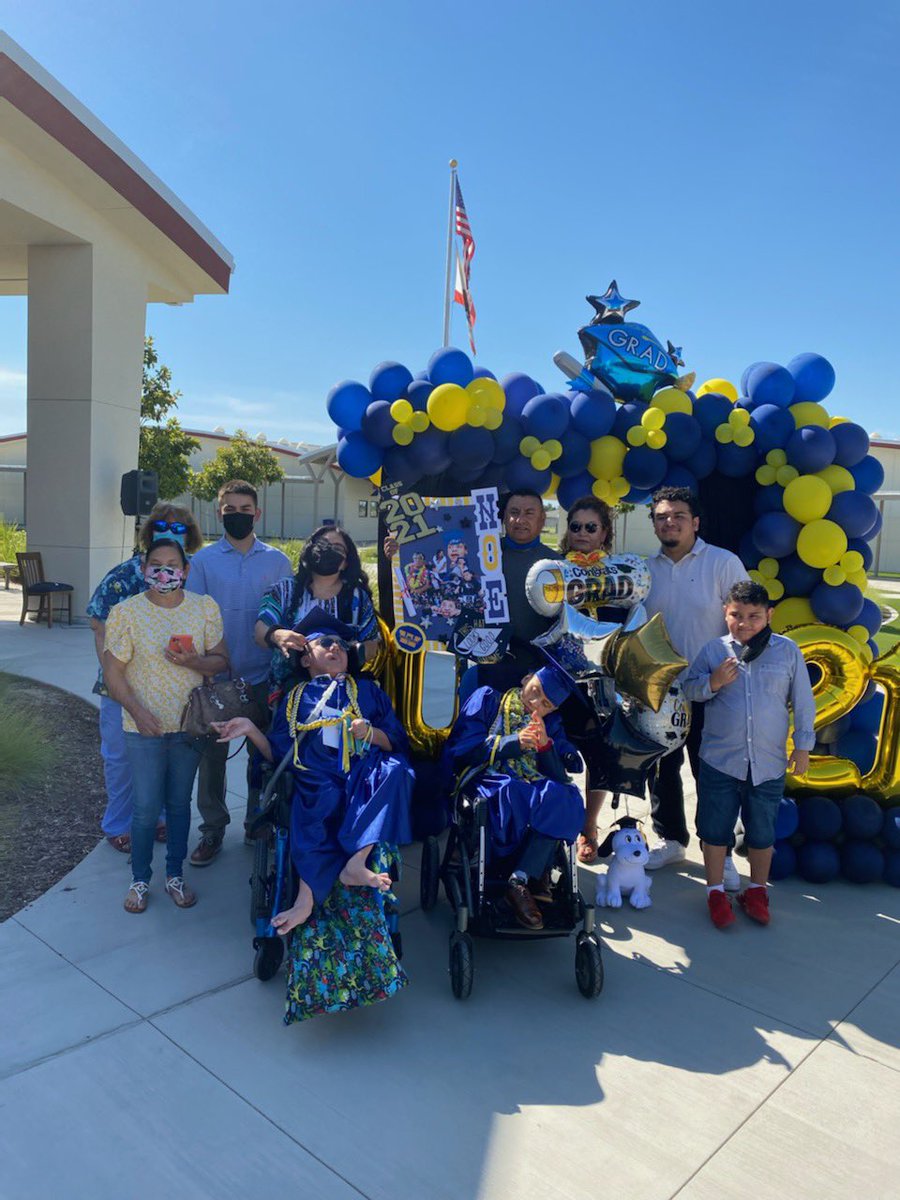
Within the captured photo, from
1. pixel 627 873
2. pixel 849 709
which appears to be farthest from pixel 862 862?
pixel 627 873

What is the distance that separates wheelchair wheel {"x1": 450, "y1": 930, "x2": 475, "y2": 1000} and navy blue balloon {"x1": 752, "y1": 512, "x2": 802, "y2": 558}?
9.48 ft

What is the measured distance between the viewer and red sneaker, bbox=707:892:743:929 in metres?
3.63

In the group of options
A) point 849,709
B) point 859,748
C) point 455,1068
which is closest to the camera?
point 455,1068

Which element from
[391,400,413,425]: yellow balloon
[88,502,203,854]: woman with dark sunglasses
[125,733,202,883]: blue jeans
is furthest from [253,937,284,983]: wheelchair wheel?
[391,400,413,425]: yellow balloon

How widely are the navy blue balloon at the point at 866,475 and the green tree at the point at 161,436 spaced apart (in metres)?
15.9

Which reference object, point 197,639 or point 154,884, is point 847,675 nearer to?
point 197,639

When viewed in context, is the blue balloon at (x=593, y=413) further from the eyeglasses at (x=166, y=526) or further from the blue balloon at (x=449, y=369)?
the eyeglasses at (x=166, y=526)

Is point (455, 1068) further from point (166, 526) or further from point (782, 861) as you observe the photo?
point (166, 526)

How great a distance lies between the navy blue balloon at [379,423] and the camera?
4613mm

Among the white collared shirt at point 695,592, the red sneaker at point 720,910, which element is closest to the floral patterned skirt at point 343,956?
the red sneaker at point 720,910

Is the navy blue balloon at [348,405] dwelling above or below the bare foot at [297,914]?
above

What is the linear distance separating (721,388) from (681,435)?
0.67 meters

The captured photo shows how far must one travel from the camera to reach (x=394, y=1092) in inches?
98.6

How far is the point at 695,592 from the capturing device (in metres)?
3.97
